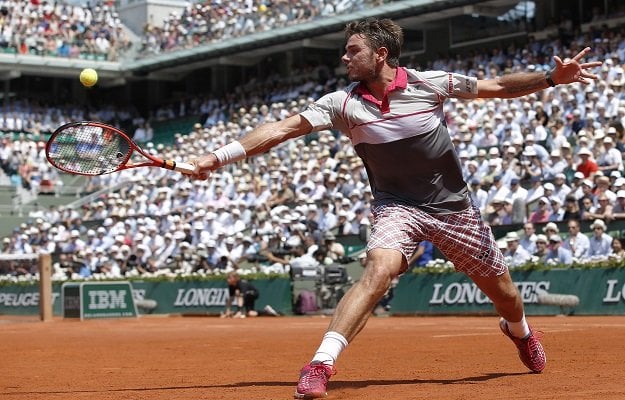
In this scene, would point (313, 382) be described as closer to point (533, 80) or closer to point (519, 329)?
point (519, 329)

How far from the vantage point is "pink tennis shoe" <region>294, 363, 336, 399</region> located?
650 cm

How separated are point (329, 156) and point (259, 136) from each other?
70.7ft

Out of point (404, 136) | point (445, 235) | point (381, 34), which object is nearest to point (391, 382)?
point (445, 235)

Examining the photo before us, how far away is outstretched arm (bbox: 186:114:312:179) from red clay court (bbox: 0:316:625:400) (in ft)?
4.61

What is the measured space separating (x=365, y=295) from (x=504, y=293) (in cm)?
136

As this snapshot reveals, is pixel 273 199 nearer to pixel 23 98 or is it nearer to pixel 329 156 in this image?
pixel 329 156

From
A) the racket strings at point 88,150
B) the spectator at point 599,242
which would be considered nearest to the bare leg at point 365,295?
the racket strings at point 88,150

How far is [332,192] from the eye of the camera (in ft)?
86.2

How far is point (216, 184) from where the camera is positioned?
30.9 m

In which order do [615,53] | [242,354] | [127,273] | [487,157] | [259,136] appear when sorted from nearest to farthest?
[259,136]
[242,354]
[487,157]
[615,53]
[127,273]

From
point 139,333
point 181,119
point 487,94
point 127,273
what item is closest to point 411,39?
point 181,119

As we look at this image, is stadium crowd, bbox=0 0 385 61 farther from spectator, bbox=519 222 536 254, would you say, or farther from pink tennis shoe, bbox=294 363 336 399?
pink tennis shoe, bbox=294 363 336 399

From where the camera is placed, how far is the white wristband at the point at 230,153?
7.19m

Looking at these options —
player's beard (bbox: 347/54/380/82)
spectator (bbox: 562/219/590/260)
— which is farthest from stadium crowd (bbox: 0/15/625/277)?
player's beard (bbox: 347/54/380/82)
